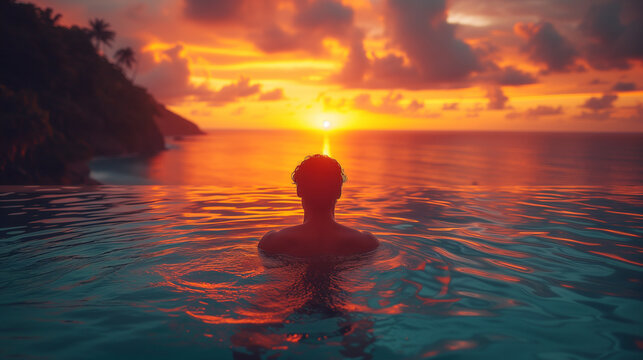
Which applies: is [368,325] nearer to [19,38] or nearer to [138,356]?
[138,356]

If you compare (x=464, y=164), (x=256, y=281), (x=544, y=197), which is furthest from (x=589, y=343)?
(x=464, y=164)

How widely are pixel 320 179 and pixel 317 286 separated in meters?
1.11

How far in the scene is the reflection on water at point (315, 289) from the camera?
2.81 metres

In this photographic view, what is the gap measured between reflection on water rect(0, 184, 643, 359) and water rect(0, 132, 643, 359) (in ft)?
0.06

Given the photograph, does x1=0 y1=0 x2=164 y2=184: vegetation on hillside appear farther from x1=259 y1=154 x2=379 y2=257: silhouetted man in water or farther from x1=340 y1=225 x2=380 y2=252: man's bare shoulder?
x1=340 y1=225 x2=380 y2=252: man's bare shoulder

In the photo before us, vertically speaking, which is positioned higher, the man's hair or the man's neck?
the man's hair

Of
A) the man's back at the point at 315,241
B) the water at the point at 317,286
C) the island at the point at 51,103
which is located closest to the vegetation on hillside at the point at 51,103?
the island at the point at 51,103

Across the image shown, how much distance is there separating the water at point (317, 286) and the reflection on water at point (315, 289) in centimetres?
2

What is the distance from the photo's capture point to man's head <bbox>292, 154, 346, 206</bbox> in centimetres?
412

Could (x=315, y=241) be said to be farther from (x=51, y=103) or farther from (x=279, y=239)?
(x=51, y=103)

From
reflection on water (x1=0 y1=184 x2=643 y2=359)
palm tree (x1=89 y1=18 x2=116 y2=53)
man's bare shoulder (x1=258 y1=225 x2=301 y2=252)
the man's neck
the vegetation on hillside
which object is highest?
palm tree (x1=89 y1=18 x2=116 y2=53)

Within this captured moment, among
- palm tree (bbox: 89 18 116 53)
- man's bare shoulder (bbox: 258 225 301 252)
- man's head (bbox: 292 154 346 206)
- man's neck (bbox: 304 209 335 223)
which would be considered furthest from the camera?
palm tree (bbox: 89 18 116 53)

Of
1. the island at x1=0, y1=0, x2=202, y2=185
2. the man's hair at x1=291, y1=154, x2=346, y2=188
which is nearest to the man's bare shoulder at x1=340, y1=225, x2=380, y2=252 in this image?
the man's hair at x1=291, y1=154, x2=346, y2=188

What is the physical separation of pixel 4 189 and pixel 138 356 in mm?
9824
